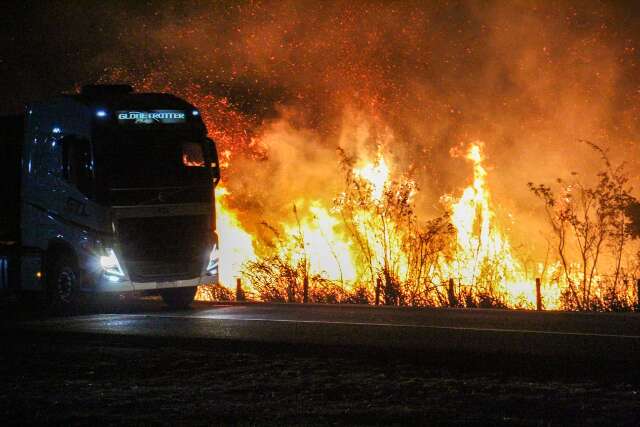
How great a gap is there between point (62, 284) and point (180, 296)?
232 centimetres

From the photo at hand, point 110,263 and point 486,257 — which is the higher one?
point 486,257

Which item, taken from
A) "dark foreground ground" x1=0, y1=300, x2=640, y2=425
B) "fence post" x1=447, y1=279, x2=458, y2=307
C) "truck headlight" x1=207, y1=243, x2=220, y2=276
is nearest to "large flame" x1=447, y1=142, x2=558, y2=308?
"fence post" x1=447, y1=279, x2=458, y2=307

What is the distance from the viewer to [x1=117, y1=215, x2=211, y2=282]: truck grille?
18266 mm

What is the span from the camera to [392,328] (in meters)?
15.3

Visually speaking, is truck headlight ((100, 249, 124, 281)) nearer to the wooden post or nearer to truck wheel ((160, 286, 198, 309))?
truck wheel ((160, 286, 198, 309))

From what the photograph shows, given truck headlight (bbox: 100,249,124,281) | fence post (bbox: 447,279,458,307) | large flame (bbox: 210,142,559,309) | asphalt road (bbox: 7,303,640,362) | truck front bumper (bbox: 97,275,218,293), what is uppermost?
large flame (bbox: 210,142,559,309)

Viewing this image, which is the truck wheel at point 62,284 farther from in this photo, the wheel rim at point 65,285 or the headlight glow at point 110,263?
the headlight glow at point 110,263

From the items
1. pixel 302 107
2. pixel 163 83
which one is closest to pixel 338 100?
pixel 302 107

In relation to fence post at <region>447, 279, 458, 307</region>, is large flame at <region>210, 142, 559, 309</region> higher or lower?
higher

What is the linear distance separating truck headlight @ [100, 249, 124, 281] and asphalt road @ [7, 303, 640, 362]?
2.40 ft

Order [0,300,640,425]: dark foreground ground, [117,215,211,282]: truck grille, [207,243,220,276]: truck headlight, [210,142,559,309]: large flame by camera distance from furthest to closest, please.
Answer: [210,142,559,309]: large flame, [207,243,220,276]: truck headlight, [117,215,211,282]: truck grille, [0,300,640,425]: dark foreground ground

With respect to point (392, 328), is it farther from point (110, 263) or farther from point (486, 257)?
point (486, 257)

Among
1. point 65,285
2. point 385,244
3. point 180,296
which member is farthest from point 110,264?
point 385,244

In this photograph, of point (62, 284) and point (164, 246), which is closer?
point (164, 246)
